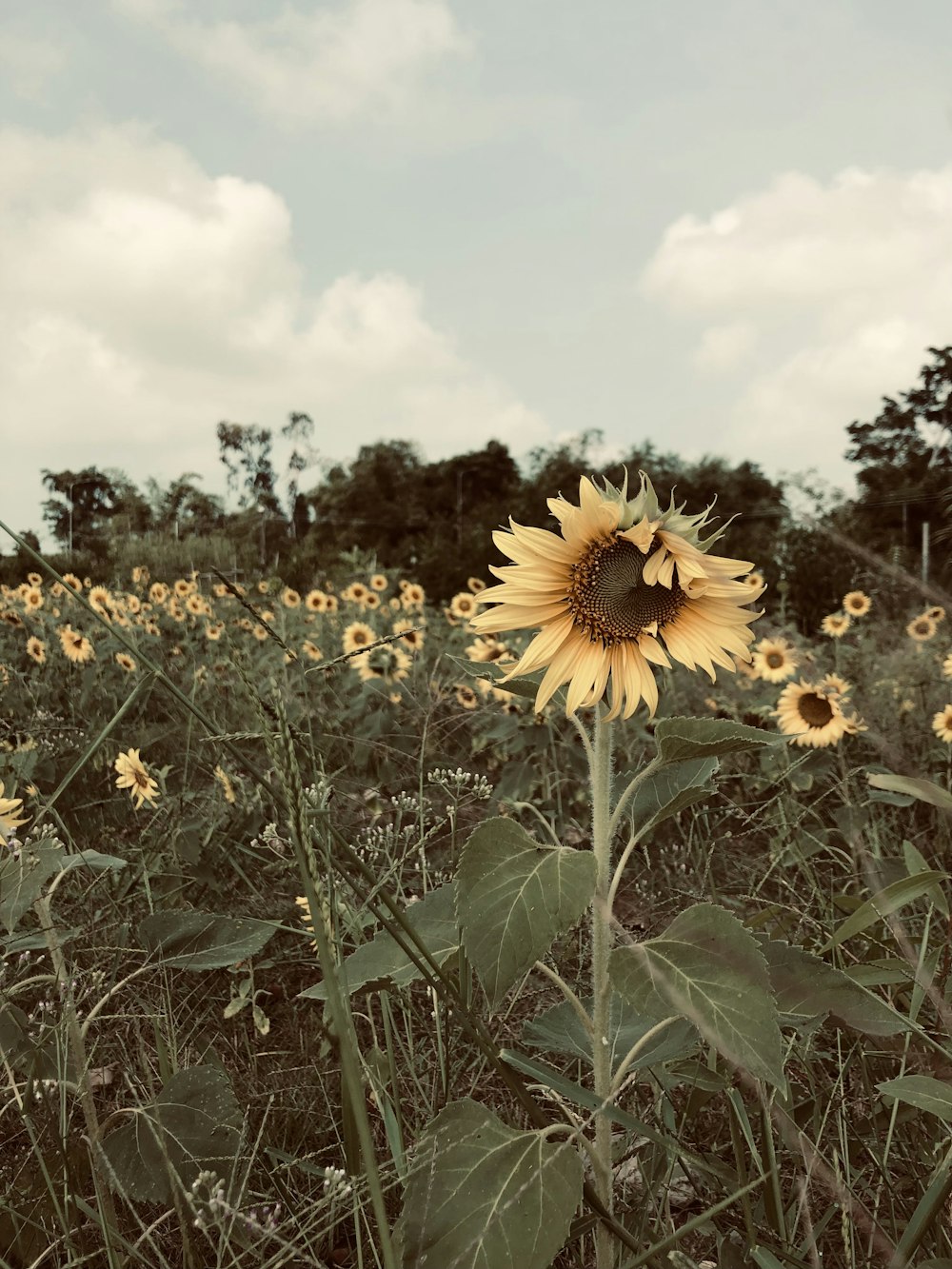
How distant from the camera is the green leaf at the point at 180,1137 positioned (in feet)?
3.88

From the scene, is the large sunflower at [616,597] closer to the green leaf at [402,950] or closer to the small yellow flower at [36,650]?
the green leaf at [402,950]

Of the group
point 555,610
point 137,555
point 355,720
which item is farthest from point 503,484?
point 555,610

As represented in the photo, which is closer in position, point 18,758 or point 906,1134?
point 906,1134

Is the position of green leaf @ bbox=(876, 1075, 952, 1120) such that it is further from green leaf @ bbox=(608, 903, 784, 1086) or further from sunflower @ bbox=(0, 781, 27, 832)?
sunflower @ bbox=(0, 781, 27, 832)

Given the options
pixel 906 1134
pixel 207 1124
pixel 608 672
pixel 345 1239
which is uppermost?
pixel 608 672

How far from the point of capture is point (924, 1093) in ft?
3.54

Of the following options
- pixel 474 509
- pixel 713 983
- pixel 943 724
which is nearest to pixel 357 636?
pixel 943 724

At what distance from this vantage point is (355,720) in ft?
15.6

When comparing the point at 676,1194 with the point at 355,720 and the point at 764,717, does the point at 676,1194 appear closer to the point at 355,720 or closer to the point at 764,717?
the point at 764,717

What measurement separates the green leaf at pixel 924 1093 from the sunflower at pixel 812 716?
7.09 ft

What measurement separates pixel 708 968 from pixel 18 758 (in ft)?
6.98

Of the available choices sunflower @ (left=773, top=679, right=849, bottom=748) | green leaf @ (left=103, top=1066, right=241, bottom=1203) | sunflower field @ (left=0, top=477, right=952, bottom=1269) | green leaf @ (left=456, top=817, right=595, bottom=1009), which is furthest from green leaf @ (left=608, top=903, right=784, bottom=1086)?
sunflower @ (left=773, top=679, right=849, bottom=748)

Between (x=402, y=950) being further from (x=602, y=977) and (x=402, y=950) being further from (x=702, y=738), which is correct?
(x=702, y=738)

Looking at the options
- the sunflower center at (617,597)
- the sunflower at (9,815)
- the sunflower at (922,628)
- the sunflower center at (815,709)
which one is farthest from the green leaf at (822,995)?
the sunflower at (922,628)
